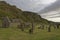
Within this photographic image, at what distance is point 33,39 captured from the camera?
32656 millimetres

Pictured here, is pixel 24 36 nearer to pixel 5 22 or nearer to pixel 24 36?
pixel 24 36

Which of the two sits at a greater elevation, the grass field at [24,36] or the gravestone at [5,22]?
the gravestone at [5,22]

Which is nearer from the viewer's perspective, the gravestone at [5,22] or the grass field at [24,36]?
the grass field at [24,36]

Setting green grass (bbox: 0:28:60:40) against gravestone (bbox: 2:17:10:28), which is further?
gravestone (bbox: 2:17:10:28)

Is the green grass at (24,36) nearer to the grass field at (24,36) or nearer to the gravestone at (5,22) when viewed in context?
the grass field at (24,36)

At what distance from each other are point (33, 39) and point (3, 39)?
5.48 m

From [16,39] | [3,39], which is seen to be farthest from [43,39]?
[3,39]

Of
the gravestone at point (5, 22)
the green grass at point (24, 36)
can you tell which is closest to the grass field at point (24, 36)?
the green grass at point (24, 36)

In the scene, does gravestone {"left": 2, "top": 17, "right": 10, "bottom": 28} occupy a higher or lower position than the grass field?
higher

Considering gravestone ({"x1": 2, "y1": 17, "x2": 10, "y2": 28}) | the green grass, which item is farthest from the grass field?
gravestone ({"x1": 2, "y1": 17, "x2": 10, "y2": 28})

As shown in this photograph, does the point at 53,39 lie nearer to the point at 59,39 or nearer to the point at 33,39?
the point at 59,39

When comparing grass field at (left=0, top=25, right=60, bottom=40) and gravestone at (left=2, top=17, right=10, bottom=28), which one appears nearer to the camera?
grass field at (left=0, top=25, right=60, bottom=40)

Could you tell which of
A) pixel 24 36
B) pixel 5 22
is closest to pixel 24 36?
pixel 24 36

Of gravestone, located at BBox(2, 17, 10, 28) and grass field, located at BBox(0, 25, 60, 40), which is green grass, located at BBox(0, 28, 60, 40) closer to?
grass field, located at BBox(0, 25, 60, 40)
